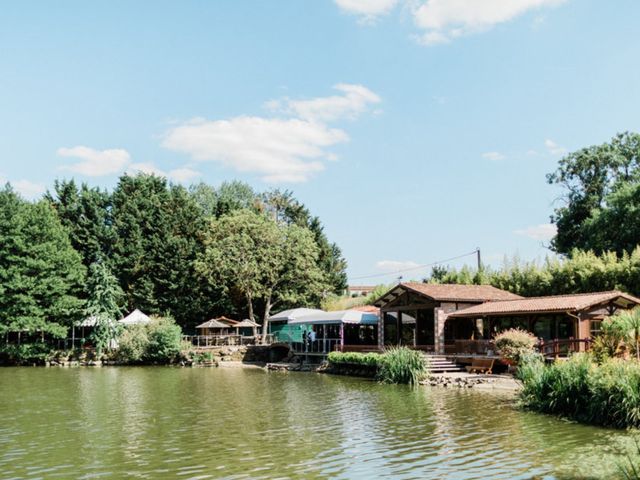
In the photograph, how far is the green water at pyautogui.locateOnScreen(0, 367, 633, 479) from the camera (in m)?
12.6

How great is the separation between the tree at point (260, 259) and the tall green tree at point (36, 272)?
1015 centimetres

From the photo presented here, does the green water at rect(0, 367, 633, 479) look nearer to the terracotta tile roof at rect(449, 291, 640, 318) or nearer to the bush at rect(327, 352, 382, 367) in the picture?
the bush at rect(327, 352, 382, 367)

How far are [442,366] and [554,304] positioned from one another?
6082 millimetres

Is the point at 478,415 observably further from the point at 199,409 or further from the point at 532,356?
the point at 199,409

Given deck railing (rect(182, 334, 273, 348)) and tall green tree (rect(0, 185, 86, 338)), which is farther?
deck railing (rect(182, 334, 273, 348))

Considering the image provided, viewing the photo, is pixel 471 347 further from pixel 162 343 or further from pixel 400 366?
pixel 162 343

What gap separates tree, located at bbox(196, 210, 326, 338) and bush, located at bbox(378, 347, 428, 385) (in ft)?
72.7

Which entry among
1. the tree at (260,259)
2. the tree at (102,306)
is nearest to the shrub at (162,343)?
the tree at (102,306)

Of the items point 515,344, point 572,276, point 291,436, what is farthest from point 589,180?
point 291,436

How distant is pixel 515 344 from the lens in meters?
26.9

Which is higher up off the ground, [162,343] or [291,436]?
[162,343]

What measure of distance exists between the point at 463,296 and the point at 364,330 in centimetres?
1132

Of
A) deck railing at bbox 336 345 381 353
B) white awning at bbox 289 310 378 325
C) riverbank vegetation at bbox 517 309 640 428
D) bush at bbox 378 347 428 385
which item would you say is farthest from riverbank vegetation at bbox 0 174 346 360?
riverbank vegetation at bbox 517 309 640 428

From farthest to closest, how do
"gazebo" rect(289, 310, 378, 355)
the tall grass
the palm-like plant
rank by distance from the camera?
1. "gazebo" rect(289, 310, 378, 355)
2. the palm-like plant
3. the tall grass
